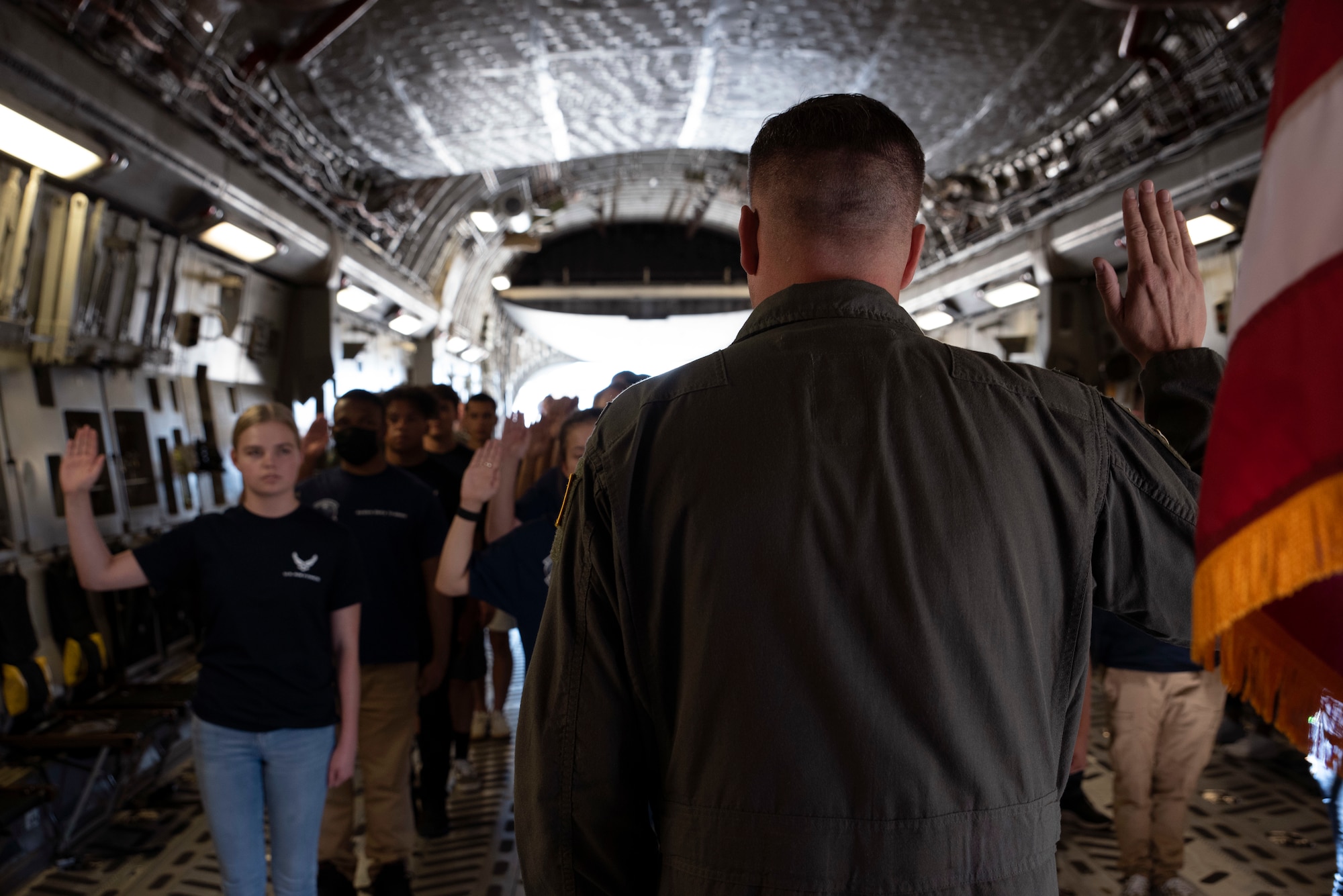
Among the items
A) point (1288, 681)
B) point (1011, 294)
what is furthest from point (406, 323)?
point (1288, 681)

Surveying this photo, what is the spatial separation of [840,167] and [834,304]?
0.19m

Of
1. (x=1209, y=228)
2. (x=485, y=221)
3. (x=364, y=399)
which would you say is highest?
(x=485, y=221)

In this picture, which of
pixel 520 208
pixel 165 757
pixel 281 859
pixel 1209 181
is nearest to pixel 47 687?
pixel 165 757

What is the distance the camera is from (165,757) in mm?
5055

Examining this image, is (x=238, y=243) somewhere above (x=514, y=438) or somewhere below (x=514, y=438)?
above

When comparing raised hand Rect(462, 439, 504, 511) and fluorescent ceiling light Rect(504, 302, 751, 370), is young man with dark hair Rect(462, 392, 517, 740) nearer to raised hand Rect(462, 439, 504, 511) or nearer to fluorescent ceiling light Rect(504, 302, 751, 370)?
raised hand Rect(462, 439, 504, 511)

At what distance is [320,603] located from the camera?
3.02 meters

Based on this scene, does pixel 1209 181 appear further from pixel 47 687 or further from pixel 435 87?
pixel 47 687

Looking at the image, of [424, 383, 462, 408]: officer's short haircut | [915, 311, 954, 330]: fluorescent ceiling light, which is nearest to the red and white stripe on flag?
[424, 383, 462, 408]: officer's short haircut

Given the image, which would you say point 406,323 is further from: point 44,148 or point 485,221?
point 44,148

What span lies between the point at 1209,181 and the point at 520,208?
757 cm

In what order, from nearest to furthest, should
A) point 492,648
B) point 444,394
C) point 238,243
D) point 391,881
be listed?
point 391,881
point 444,394
point 492,648
point 238,243

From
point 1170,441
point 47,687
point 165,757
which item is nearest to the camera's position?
point 1170,441

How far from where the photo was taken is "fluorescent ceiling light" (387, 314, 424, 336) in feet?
34.3
